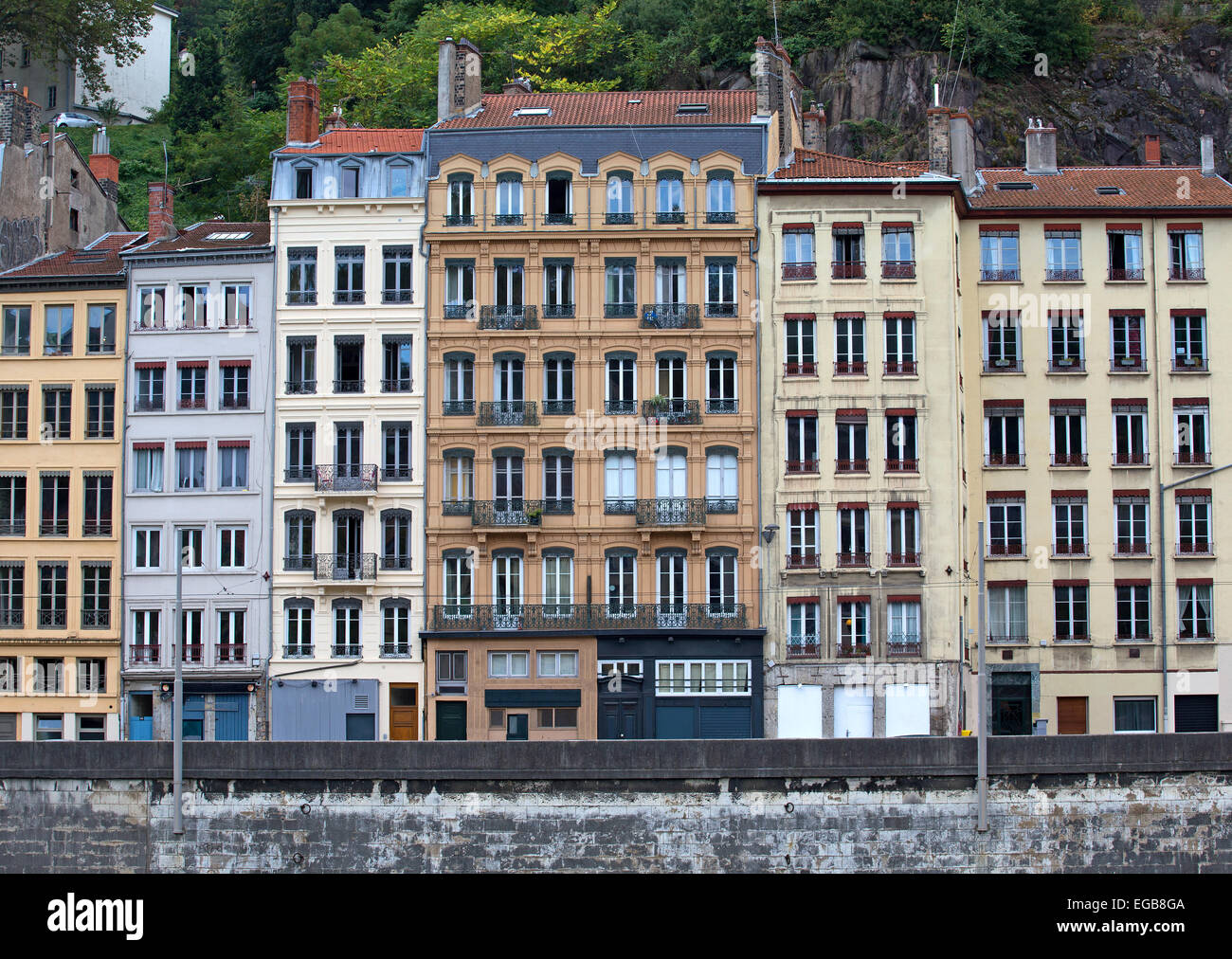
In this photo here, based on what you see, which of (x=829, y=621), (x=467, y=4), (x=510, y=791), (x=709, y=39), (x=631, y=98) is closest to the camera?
(x=510, y=791)

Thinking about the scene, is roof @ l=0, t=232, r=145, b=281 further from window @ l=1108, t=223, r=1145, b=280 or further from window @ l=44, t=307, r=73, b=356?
window @ l=1108, t=223, r=1145, b=280

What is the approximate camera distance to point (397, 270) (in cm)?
6153

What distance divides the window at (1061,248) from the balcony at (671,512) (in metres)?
14.8

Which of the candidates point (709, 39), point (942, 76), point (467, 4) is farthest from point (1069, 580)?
point (467, 4)

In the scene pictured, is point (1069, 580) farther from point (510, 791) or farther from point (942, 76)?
point (942, 76)

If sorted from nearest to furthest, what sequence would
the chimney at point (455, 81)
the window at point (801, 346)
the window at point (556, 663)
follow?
the window at point (556, 663)
the window at point (801, 346)
the chimney at point (455, 81)

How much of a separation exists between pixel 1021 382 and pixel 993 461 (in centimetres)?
289

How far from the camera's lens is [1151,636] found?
198ft

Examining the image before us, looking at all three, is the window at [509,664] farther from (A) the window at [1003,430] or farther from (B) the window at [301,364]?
(A) the window at [1003,430]

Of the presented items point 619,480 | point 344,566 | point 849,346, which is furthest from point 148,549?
point 849,346

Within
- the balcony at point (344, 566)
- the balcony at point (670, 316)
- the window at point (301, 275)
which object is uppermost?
the window at point (301, 275)

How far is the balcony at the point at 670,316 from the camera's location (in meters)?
60.5

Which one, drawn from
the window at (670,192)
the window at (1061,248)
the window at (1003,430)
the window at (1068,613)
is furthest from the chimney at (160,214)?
the window at (1068,613)

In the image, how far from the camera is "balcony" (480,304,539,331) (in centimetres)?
6078
